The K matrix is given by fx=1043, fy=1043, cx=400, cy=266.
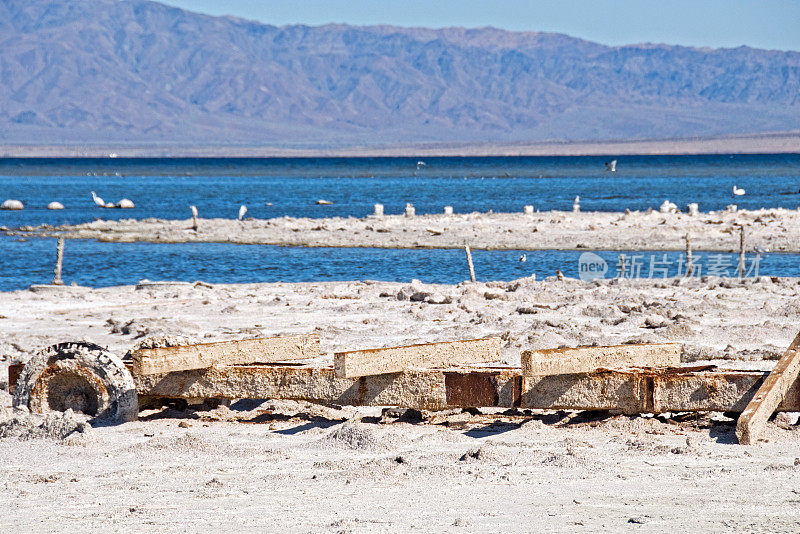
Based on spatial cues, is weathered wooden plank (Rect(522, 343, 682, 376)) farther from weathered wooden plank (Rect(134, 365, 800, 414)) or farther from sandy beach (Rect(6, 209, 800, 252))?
sandy beach (Rect(6, 209, 800, 252))

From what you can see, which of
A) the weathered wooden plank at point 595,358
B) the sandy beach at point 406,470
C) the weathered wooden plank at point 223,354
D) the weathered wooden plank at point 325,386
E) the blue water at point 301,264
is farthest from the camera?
the blue water at point 301,264

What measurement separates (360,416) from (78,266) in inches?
837

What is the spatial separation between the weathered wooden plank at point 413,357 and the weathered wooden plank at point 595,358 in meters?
0.93

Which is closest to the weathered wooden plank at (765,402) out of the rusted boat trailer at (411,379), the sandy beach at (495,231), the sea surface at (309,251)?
the rusted boat trailer at (411,379)

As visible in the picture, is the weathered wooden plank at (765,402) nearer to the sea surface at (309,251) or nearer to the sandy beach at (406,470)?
the sandy beach at (406,470)

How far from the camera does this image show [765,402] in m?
6.45

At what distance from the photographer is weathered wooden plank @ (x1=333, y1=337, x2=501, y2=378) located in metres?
6.95

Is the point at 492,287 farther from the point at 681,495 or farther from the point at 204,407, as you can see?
Answer: the point at 681,495

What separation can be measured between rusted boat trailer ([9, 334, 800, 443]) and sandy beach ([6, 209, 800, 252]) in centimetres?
2066

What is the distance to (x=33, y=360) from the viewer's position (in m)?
7.62

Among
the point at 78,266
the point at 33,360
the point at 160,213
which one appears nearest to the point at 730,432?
the point at 33,360

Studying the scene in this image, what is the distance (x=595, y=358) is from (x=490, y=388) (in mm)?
739

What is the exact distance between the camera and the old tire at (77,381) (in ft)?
24.7

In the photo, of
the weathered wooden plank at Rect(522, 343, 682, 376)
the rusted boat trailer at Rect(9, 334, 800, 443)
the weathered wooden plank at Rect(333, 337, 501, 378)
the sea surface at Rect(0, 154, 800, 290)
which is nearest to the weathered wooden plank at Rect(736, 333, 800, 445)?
the rusted boat trailer at Rect(9, 334, 800, 443)
